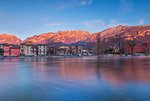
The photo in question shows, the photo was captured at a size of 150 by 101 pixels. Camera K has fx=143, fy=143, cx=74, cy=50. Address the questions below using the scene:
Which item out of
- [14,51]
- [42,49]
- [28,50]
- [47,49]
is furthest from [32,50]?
[47,49]

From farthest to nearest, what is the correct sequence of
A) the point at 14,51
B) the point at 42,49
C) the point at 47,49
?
the point at 47,49, the point at 42,49, the point at 14,51

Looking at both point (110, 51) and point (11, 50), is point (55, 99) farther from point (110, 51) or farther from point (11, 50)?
point (110, 51)

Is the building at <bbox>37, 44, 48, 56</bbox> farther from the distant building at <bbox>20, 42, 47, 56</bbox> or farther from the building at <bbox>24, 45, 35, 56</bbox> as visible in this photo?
the building at <bbox>24, 45, 35, 56</bbox>

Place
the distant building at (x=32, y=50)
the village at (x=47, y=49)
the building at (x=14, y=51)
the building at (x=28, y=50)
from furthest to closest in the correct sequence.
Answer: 1. the distant building at (x=32, y=50)
2. the building at (x=28, y=50)
3. the village at (x=47, y=49)
4. the building at (x=14, y=51)

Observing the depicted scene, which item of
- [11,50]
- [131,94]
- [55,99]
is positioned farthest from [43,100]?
[11,50]

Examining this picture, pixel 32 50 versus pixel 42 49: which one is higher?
pixel 42 49

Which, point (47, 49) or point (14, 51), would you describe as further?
point (47, 49)

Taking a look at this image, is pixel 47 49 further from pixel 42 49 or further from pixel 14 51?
pixel 14 51

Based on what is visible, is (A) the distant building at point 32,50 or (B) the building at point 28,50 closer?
(B) the building at point 28,50

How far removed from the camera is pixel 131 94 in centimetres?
709

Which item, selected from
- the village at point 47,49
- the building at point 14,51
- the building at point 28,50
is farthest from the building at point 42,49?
the building at point 14,51

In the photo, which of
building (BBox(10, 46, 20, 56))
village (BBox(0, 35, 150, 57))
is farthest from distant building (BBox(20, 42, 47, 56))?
building (BBox(10, 46, 20, 56))

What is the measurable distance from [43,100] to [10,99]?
1.54 metres

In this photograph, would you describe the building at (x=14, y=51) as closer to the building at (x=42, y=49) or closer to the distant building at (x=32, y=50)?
the distant building at (x=32, y=50)
